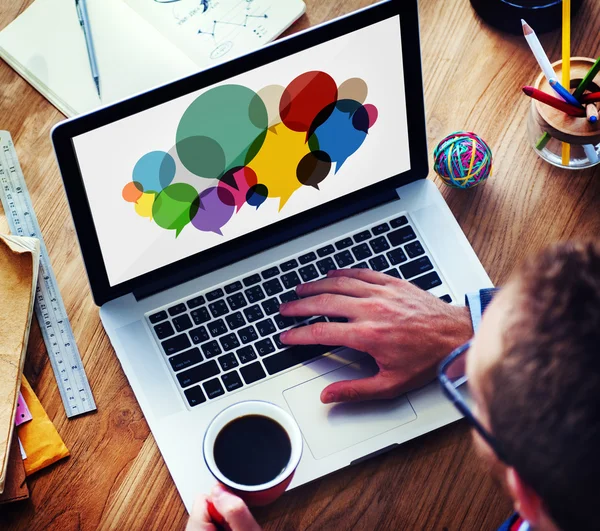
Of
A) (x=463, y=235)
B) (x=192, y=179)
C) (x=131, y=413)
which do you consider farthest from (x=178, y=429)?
(x=463, y=235)

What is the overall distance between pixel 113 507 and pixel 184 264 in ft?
1.03

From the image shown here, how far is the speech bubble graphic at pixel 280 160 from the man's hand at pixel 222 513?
374mm

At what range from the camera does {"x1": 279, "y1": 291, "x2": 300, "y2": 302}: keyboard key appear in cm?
97

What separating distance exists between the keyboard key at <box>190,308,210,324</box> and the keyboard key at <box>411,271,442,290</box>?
27cm

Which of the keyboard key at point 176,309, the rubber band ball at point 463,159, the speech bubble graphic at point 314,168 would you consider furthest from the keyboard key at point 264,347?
the rubber band ball at point 463,159

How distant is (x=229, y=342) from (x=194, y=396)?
0.26 ft

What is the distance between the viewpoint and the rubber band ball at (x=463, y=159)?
3.22 feet

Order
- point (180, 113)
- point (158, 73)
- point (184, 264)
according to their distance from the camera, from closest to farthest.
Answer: point (180, 113) → point (184, 264) → point (158, 73)

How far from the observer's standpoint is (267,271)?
0.99 m

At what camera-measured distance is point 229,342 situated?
3.10ft

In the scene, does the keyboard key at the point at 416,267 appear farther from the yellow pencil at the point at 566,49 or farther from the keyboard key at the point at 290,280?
the yellow pencil at the point at 566,49

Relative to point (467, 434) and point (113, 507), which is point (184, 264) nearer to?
point (113, 507)

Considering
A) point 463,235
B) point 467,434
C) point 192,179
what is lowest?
point 467,434

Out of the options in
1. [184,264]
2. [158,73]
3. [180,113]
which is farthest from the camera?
[158,73]
